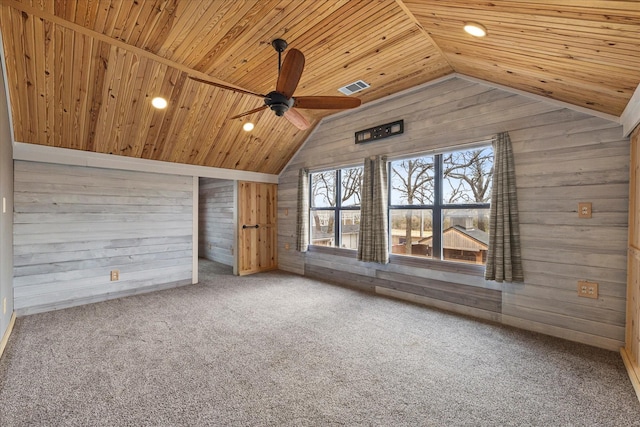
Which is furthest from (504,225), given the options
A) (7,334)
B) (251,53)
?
(7,334)

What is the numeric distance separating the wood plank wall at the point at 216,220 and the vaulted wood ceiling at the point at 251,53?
2.68m

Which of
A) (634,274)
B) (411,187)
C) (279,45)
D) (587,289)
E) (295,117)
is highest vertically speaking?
(279,45)

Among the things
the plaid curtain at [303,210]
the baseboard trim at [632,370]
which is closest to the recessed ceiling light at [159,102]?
the plaid curtain at [303,210]

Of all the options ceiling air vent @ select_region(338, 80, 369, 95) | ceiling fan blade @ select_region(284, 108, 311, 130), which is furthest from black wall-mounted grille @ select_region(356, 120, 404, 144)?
ceiling fan blade @ select_region(284, 108, 311, 130)

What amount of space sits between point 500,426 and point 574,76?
2526 mm

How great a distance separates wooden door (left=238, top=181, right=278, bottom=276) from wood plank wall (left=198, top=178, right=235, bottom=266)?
936 mm

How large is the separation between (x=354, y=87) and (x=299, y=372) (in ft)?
10.9

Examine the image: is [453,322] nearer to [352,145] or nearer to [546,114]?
[546,114]

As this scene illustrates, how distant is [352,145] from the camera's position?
455cm

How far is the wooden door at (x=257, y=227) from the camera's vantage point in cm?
548

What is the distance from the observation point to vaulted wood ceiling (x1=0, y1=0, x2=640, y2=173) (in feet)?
6.02

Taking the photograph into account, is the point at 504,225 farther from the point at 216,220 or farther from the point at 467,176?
the point at 216,220

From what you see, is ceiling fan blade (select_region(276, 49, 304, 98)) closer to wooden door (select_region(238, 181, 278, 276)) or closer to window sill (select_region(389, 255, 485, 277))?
window sill (select_region(389, 255, 485, 277))

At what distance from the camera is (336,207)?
199 inches
